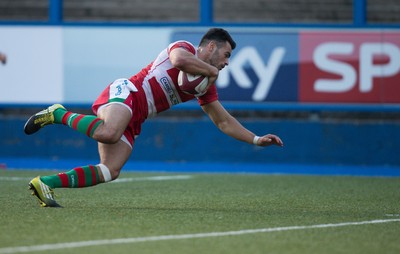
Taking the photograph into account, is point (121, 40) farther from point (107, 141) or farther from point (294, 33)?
point (107, 141)

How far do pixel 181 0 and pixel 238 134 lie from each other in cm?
860

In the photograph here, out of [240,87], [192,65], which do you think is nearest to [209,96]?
[192,65]

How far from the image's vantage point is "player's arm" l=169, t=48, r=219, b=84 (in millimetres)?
6898

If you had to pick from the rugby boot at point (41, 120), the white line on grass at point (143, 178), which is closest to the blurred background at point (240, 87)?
the white line on grass at point (143, 178)

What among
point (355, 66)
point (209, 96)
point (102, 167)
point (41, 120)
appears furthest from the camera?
point (355, 66)

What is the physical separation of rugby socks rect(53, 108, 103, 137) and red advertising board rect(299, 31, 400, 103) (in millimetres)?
5667

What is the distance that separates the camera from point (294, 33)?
12.2m

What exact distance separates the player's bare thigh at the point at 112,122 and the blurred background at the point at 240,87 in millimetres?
5231

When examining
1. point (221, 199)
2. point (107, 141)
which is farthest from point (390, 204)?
point (107, 141)

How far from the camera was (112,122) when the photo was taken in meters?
6.93

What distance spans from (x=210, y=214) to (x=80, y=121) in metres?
1.27

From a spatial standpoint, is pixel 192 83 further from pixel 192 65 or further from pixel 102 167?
pixel 102 167

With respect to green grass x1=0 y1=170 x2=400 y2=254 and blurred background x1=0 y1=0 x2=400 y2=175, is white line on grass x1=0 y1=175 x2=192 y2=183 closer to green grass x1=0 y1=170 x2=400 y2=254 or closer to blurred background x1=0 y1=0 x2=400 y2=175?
green grass x1=0 y1=170 x2=400 y2=254

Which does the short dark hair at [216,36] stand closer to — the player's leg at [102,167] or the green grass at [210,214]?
the player's leg at [102,167]
